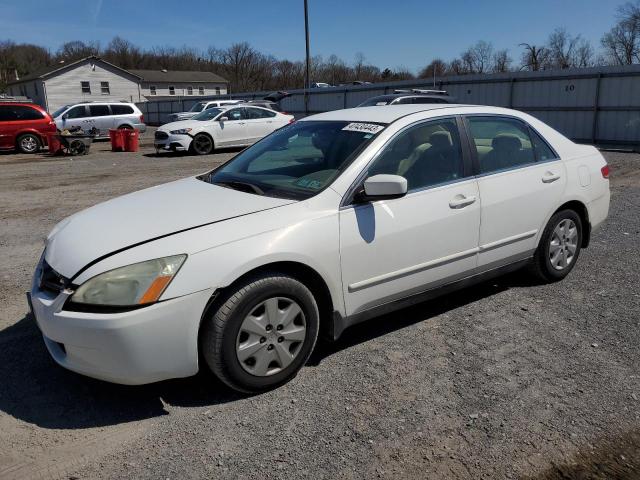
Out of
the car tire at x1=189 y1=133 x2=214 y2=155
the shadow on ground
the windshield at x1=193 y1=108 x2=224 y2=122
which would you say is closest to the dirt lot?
the shadow on ground

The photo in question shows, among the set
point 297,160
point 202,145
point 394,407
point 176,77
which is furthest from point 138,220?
point 176,77

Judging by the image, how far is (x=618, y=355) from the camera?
356cm

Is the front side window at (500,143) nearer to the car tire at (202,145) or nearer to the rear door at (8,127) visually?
the car tire at (202,145)

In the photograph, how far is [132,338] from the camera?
2691mm

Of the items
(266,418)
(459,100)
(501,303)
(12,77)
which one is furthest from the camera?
(12,77)

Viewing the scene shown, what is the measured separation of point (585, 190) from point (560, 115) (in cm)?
1574

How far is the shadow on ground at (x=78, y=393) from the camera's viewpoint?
3018 millimetres

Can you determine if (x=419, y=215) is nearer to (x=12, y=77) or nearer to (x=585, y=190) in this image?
(x=585, y=190)

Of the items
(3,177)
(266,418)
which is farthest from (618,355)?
(3,177)

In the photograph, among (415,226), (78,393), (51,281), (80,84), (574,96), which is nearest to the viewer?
(51,281)

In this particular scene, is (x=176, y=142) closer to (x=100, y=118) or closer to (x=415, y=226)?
(x=100, y=118)

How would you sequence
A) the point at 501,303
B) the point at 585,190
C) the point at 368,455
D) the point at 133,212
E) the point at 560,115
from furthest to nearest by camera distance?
1. the point at 560,115
2. the point at 585,190
3. the point at 501,303
4. the point at 133,212
5. the point at 368,455

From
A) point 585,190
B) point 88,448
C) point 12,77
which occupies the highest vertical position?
point 12,77

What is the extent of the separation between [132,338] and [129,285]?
0.27m
